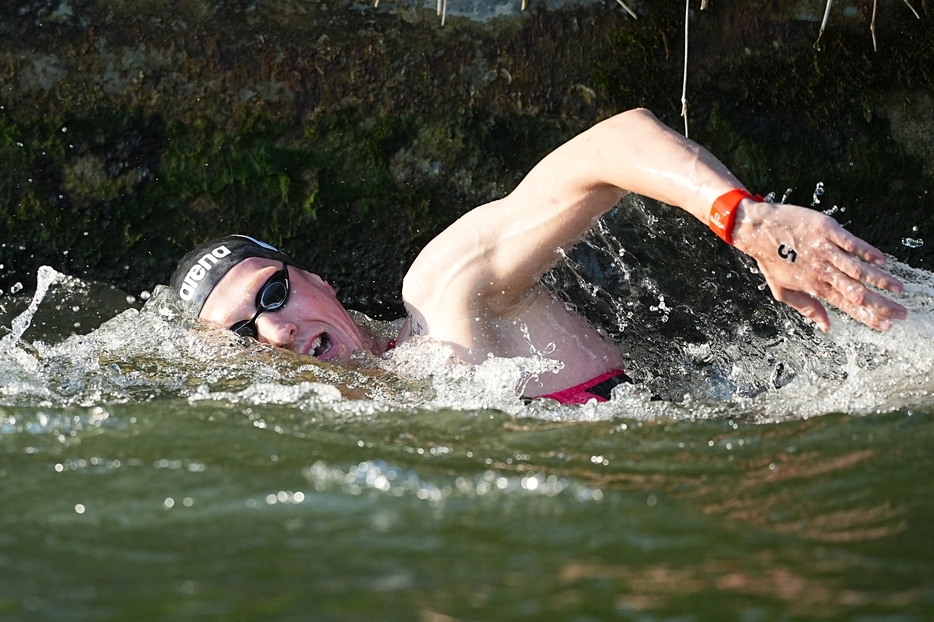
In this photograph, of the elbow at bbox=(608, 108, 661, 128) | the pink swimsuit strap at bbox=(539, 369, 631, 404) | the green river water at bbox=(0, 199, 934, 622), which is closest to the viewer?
the green river water at bbox=(0, 199, 934, 622)

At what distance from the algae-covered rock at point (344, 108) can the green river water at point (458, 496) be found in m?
1.27

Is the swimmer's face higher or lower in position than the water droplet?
lower

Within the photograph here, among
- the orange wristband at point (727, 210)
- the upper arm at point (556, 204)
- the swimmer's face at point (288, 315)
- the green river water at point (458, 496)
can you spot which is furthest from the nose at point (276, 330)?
the orange wristband at point (727, 210)

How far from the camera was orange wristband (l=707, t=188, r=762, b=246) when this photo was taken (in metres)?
2.61

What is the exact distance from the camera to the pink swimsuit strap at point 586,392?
331 centimetres

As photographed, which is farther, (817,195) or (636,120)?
(817,195)

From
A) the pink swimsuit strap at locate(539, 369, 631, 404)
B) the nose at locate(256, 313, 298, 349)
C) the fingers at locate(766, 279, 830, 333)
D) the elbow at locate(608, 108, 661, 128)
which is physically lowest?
the pink swimsuit strap at locate(539, 369, 631, 404)

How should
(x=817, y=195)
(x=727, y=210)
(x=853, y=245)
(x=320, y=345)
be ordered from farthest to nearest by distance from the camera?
(x=817, y=195), (x=320, y=345), (x=727, y=210), (x=853, y=245)

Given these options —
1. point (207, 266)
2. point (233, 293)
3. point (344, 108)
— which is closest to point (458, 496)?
point (233, 293)

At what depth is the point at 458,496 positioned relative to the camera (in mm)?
2205

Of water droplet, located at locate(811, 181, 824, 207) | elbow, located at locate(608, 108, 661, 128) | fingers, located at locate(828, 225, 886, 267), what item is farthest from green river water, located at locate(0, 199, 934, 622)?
water droplet, located at locate(811, 181, 824, 207)

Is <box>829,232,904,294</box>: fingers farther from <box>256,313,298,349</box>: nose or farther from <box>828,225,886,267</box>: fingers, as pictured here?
<box>256,313,298,349</box>: nose

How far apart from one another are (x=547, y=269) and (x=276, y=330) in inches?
37.6

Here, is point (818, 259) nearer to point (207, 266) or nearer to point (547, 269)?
point (547, 269)
